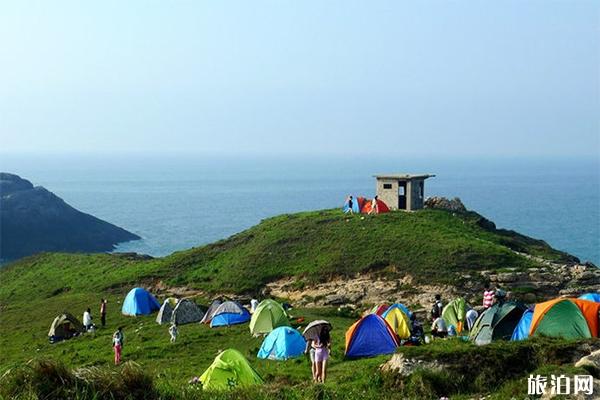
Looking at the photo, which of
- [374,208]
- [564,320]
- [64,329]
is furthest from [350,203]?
[564,320]

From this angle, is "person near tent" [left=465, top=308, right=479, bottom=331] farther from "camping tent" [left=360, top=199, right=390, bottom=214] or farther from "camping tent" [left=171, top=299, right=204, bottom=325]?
"camping tent" [left=360, top=199, right=390, bottom=214]

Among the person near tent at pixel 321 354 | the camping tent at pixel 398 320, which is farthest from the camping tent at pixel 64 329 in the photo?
the person near tent at pixel 321 354

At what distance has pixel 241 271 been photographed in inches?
1788

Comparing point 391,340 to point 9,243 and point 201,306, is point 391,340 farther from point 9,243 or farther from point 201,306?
point 9,243

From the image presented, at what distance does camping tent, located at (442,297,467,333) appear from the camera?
3156cm

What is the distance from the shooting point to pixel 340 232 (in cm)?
4866

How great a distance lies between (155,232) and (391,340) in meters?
113

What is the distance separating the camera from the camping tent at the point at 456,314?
3156cm

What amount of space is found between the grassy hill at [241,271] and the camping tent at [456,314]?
477cm

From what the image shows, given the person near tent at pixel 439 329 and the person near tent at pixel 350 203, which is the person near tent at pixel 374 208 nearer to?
the person near tent at pixel 350 203

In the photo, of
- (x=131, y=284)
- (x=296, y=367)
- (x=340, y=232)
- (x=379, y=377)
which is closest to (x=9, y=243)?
(x=131, y=284)

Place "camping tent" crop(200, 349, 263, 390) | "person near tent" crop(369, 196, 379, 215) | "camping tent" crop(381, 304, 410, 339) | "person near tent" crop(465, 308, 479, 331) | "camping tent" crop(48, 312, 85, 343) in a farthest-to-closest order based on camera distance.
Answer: "person near tent" crop(369, 196, 379, 215)
"camping tent" crop(48, 312, 85, 343)
"person near tent" crop(465, 308, 479, 331)
"camping tent" crop(381, 304, 410, 339)
"camping tent" crop(200, 349, 263, 390)

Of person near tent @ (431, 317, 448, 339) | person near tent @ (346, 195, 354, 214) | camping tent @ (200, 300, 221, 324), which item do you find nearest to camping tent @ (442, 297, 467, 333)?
person near tent @ (431, 317, 448, 339)

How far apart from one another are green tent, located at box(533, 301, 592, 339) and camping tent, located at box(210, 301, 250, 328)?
15.5m
